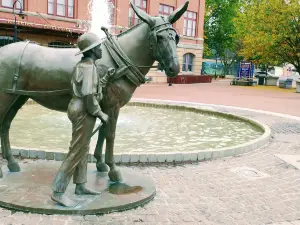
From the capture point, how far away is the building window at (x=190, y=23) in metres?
39.2

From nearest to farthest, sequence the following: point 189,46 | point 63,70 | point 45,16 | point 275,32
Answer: point 63,70, point 45,16, point 275,32, point 189,46

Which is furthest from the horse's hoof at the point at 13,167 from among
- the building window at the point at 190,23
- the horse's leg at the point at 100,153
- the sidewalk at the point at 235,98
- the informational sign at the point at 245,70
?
the building window at the point at 190,23

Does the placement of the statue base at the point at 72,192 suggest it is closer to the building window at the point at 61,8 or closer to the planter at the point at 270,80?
the building window at the point at 61,8

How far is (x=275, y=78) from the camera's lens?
41.0 metres

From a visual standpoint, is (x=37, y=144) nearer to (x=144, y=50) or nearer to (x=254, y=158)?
(x=144, y=50)

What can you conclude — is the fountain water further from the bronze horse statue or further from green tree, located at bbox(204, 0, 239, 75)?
green tree, located at bbox(204, 0, 239, 75)

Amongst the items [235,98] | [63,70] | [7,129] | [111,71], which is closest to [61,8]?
[235,98]

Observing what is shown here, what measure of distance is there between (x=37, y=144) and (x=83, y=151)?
390cm

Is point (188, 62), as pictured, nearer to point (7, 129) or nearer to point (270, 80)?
point (270, 80)

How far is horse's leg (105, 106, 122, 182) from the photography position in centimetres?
496

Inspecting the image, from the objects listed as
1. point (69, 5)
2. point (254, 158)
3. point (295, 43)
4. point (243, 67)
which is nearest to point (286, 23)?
point (295, 43)

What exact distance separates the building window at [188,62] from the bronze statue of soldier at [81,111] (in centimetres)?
3575

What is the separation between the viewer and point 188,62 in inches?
1591

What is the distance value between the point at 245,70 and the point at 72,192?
36.0 meters
